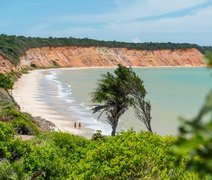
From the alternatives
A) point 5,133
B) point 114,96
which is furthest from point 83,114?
point 5,133

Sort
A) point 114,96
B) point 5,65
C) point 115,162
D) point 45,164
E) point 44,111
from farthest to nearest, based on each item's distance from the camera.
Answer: point 5,65
point 44,111
point 114,96
point 45,164
point 115,162

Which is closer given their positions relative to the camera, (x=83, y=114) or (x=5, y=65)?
(x=83, y=114)

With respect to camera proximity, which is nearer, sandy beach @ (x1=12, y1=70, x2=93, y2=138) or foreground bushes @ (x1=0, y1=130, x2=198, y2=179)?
foreground bushes @ (x1=0, y1=130, x2=198, y2=179)

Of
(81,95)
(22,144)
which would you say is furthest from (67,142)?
(81,95)

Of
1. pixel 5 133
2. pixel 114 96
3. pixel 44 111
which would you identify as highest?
pixel 5 133

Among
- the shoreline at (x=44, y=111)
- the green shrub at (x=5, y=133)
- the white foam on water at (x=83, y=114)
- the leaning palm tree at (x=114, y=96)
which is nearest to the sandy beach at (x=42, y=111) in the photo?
the shoreline at (x=44, y=111)

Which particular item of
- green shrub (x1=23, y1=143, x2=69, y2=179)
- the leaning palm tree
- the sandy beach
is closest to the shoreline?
the sandy beach

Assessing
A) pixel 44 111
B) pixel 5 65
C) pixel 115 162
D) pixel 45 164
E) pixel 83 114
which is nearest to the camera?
pixel 115 162

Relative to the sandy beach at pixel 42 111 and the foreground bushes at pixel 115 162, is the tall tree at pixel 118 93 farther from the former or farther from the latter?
the foreground bushes at pixel 115 162

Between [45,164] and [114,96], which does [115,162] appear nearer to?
[45,164]

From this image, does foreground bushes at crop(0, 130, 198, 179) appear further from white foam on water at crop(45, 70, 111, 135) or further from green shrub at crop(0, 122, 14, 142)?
white foam on water at crop(45, 70, 111, 135)

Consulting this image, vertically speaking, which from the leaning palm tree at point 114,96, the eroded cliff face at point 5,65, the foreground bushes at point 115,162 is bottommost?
the eroded cliff face at point 5,65

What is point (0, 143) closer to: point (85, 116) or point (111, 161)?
point (111, 161)

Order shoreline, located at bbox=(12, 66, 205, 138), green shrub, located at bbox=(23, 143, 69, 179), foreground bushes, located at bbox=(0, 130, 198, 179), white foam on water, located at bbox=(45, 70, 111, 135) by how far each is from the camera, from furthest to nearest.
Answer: white foam on water, located at bbox=(45, 70, 111, 135), shoreline, located at bbox=(12, 66, 205, 138), green shrub, located at bbox=(23, 143, 69, 179), foreground bushes, located at bbox=(0, 130, 198, 179)
